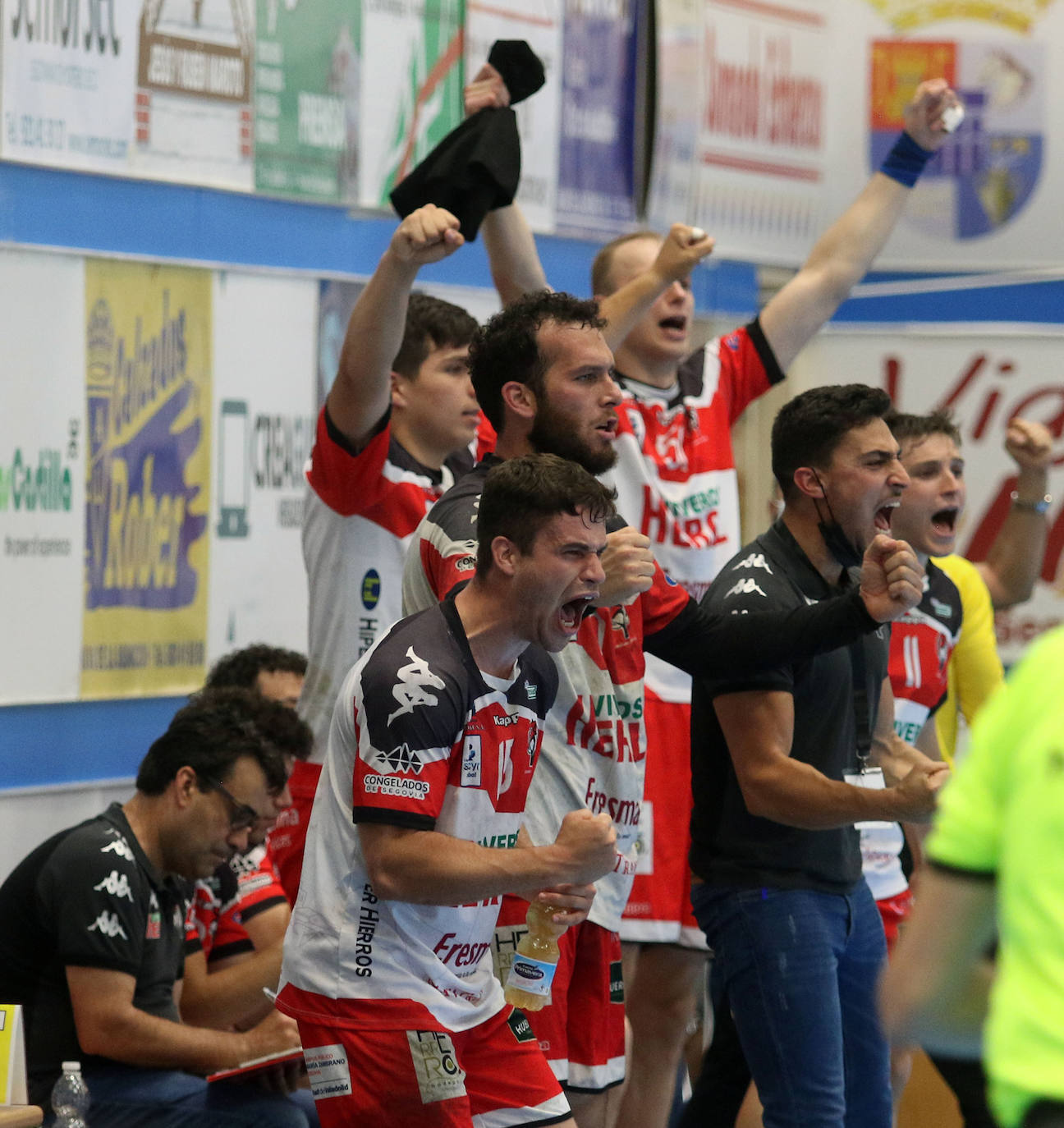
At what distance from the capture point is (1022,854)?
4.87 ft

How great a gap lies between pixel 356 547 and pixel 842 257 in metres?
1.51

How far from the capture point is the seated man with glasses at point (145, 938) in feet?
12.8

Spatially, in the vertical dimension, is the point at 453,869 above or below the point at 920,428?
below

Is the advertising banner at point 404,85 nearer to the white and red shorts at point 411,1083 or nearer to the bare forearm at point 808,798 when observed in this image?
the bare forearm at point 808,798

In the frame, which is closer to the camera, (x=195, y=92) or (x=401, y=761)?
(x=401, y=761)

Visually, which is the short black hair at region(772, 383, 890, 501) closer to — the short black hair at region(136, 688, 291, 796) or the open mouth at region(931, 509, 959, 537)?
the open mouth at region(931, 509, 959, 537)

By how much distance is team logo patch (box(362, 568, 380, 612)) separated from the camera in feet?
12.6

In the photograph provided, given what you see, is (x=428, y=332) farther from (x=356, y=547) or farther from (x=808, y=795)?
(x=808, y=795)

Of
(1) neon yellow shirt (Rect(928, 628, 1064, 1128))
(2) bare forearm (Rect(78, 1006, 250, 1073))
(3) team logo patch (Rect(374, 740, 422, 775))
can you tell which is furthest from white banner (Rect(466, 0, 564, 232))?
(1) neon yellow shirt (Rect(928, 628, 1064, 1128))

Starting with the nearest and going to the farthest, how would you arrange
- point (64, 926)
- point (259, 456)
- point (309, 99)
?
point (64, 926) → point (259, 456) → point (309, 99)

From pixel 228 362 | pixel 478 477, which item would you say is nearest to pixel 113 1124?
pixel 478 477

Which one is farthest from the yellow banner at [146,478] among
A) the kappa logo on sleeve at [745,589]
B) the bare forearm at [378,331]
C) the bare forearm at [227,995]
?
the kappa logo on sleeve at [745,589]

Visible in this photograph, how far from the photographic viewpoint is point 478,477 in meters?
3.28

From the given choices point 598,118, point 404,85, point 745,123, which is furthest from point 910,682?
point 745,123
